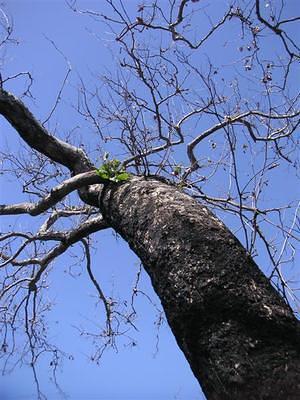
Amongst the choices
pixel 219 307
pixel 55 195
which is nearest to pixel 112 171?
pixel 55 195

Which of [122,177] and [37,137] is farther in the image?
[37,137]

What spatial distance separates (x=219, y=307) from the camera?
1409mm

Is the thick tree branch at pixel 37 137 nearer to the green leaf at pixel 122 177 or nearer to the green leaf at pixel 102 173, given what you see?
the green leaf at pixel 102 173

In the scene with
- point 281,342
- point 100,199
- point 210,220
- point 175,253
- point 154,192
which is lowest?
point 281,342

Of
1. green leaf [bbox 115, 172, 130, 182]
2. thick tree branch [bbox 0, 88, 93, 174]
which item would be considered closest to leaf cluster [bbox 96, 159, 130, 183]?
green leaf [bbox 115, 172, 130, 182]

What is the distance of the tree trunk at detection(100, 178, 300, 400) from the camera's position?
1242 millimetres

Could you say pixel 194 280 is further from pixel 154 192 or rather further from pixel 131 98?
pixel 131 98

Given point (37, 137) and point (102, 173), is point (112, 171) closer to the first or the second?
point (102, 173)

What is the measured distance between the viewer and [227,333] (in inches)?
52.9

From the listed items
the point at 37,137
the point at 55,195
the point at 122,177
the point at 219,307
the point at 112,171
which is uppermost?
the point at 37,137

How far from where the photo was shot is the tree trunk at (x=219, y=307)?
1.24m

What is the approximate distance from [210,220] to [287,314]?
0.50 meters

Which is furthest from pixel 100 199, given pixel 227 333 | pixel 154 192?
pixel 227 333

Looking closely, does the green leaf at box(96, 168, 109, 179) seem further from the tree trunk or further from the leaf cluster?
the tree trunk
